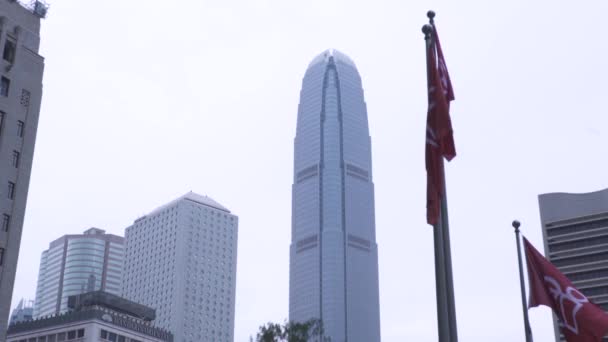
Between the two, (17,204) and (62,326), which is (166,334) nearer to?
(62,326)

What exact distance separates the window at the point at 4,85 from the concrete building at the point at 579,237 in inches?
5133

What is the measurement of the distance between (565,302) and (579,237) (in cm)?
15216

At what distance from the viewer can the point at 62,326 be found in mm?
166875

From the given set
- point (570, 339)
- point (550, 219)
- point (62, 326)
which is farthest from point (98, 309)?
point (570, 339)

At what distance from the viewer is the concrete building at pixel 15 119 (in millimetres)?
60719

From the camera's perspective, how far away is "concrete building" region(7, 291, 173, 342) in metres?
164

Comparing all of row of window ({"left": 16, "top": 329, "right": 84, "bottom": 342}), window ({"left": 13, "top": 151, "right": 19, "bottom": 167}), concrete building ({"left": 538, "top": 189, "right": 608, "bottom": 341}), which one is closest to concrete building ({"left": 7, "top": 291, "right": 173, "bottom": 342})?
row of window ({"left": 16, "top": 329, "right": 84, "bottom": 342})

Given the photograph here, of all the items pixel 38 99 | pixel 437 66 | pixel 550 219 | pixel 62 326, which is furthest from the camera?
pixel 550 219

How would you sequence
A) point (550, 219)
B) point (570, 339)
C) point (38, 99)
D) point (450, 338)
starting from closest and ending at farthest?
point (450, 338), point (570, 339), point (38, 99), point (550, 219)

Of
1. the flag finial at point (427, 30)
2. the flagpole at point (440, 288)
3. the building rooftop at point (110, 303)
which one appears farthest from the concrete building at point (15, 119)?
the building rooftop at point (110, 303)

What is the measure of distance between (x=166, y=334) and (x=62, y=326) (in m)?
26.3

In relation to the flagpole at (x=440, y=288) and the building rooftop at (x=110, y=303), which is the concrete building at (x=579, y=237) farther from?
the flagpole at (x=440, y=288)

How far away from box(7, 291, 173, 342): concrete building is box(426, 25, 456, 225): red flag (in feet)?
478

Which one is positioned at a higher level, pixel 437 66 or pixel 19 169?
pixel 19 169
